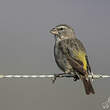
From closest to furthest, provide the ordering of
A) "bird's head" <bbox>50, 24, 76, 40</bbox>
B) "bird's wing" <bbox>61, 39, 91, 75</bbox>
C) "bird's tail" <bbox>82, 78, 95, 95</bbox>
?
1. "bird's tail" <bbox>82, 78, 95, 95</bbox>
2. "bird's wing" <bbox>61, 39, 91, 75</bbox>
3. "bird's head" <bbox>50, 24, 76, 40</bbox>

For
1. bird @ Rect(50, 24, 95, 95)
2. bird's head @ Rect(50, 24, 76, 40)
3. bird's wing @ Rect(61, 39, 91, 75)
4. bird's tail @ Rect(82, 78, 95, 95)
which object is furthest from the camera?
bird's head @ Rect(50, 24, 76, 40)

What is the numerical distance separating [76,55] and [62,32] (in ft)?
3.06

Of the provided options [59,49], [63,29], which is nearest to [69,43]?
[59,49]

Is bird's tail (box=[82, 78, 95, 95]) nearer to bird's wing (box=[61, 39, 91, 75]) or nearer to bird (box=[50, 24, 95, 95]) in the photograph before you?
bird (box=[50, 24, 95, 95])

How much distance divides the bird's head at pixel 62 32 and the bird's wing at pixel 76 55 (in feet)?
1.38

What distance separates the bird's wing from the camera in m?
5.67

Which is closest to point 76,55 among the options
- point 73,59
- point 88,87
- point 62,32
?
point 73,59

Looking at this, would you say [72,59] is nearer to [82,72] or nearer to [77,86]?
[82,72]

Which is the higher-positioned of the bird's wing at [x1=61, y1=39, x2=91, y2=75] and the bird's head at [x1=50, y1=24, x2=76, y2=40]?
the bird's head at [x1=50, y1=24, x2=76, y2=40]

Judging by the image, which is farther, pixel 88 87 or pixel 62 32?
pixel 62 32

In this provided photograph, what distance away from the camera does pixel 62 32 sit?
6.75m

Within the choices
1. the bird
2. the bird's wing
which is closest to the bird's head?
the bird

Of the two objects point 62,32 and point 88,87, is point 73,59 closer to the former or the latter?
point 88,87

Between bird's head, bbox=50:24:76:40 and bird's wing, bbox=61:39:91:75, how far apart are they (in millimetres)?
419
